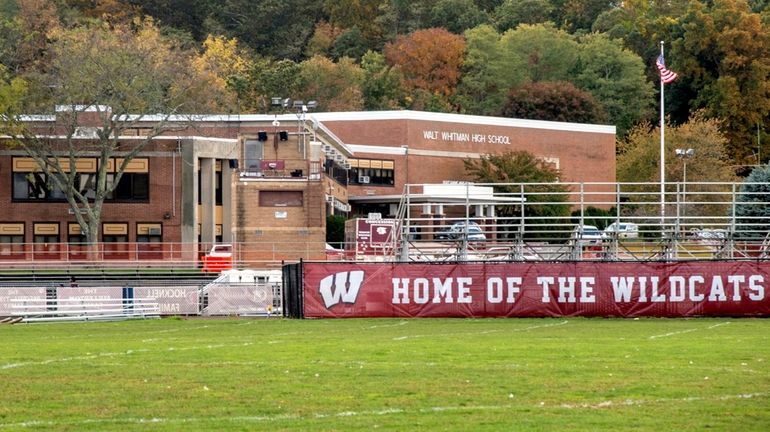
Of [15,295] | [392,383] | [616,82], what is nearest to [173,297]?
[15,295]

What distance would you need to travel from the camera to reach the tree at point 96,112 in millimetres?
78062

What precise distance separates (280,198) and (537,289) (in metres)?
33.7

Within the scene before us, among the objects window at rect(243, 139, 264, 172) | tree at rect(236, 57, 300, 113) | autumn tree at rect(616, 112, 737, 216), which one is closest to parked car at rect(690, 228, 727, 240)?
window at rect(243, 139, 264, 172)

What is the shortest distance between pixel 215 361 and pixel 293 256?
154 ft

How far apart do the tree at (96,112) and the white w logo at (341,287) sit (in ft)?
127

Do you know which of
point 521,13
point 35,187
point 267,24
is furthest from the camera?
point 267,24

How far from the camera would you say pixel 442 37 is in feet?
462

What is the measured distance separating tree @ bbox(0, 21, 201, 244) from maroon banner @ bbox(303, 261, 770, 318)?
38798 mm

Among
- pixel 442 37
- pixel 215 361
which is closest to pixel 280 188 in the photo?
pixel 215 361

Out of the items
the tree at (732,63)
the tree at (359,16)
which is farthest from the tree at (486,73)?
the tree at (359,16)

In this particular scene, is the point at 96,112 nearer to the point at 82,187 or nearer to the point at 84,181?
the point at 84,181

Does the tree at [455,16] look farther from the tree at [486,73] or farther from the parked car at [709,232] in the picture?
the parked car at [709,232]

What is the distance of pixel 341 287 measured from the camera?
4116cm

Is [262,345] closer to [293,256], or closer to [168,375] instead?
[168,375]
